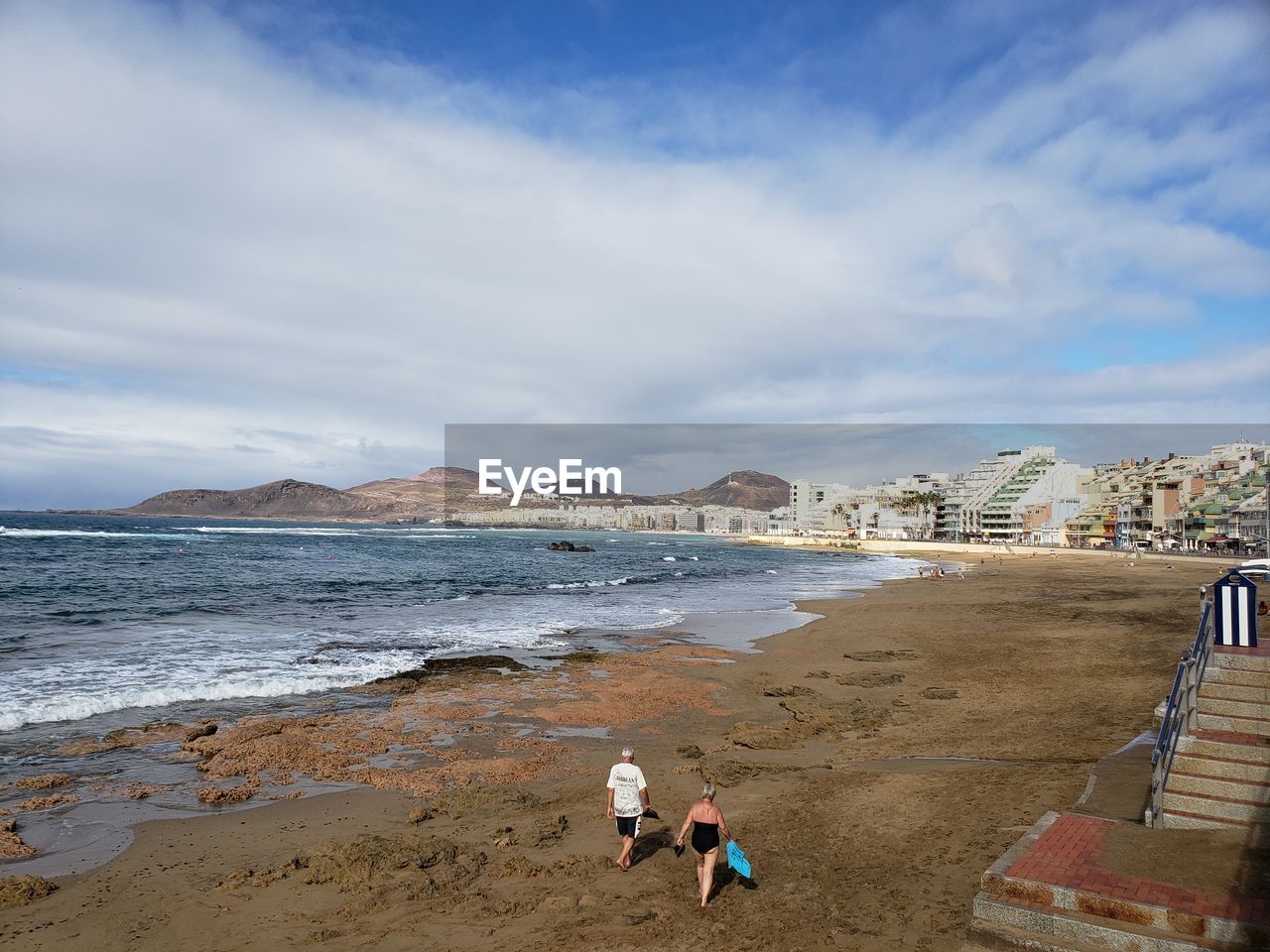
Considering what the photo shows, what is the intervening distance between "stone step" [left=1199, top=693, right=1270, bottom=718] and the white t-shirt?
254 inches

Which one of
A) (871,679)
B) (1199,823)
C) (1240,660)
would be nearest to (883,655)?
(871,679)

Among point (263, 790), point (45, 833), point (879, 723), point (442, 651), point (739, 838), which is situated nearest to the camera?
point (739, 838)

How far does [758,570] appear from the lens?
68438 millimetres

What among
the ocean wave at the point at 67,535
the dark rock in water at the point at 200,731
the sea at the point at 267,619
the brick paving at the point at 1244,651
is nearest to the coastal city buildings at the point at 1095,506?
the sea at the point at 267,619

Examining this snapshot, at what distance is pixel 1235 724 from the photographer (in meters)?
8.08

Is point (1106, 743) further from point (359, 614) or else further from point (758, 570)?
point (758, 570)

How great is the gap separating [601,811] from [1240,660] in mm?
8047

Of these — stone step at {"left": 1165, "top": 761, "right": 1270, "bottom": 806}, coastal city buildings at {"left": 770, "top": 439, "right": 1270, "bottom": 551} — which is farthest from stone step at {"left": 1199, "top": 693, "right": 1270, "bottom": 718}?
coastal city buildings at {"left": 770, "top": 439, "right": 1270, "bottom": 551}

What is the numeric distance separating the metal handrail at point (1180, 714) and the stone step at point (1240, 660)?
100 mm

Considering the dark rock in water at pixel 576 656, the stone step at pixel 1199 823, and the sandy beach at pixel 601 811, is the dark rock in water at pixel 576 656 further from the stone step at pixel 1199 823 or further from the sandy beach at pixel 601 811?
the stone step at pixel 1199 823

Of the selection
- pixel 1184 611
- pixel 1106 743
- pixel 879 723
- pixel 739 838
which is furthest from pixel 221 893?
pixel 1184 611

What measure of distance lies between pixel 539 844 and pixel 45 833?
6228 millimetres

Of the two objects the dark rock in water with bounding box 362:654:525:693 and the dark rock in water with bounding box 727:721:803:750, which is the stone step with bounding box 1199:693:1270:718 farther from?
the dark rock in water with bounding box 362:654:525:693

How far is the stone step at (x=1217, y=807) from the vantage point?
697cm
